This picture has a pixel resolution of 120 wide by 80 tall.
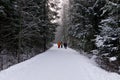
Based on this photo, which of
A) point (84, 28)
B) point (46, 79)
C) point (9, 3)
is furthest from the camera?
point (84, 28)

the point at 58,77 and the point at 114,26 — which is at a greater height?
the point at 114,26

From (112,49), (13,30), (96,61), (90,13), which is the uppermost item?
(90,13)

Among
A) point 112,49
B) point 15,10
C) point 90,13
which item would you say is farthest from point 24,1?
point 112,49

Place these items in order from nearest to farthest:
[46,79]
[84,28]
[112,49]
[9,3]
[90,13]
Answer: [46,79]
[112,49]
[9,3]
[90,13]
[84,28]

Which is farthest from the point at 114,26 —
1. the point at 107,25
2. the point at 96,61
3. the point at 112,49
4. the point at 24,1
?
the point at 24,1

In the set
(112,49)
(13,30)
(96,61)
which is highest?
(13,30)

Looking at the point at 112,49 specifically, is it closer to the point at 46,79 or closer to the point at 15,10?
the point at 46,79

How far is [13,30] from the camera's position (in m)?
15.3

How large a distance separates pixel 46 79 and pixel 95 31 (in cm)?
1154

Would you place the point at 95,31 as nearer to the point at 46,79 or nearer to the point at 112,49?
the point at 112,49

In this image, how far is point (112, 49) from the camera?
10141 millimetres

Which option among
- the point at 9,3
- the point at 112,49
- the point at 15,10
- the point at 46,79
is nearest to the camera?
the point at 46,79

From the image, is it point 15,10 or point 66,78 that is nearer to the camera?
point 66,78

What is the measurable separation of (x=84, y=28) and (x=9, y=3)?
9280 mm
